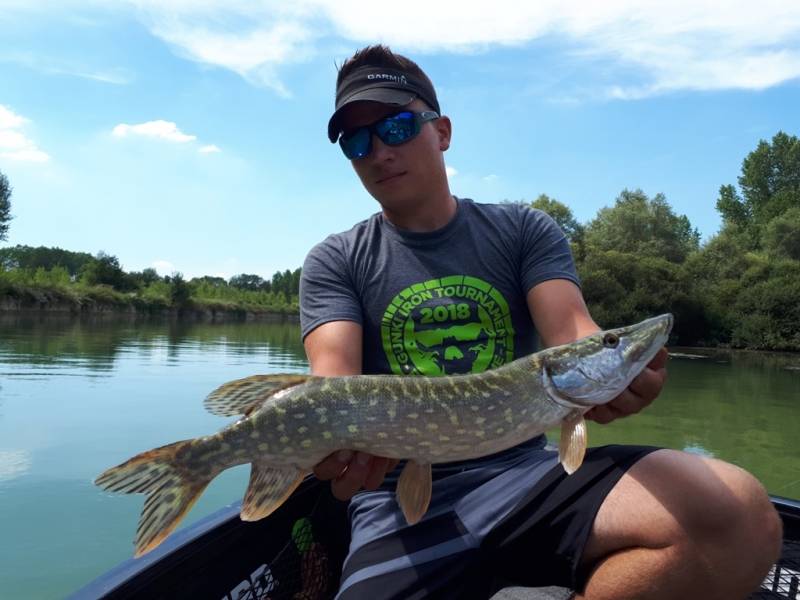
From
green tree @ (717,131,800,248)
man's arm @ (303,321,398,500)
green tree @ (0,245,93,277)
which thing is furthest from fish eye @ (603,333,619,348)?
green tree @ (0,245,93,277)

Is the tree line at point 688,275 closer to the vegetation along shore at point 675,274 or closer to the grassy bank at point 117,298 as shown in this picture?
the vegetation along shore at point 675,274

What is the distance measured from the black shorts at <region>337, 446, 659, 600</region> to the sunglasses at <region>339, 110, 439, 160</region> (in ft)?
4.78

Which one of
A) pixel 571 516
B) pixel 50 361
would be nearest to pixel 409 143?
pixel 571 516

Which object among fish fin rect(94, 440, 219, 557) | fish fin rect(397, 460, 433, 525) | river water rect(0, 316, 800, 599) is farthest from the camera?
river water rect(0, 316, 800, 599)

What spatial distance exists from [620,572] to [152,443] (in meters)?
5.79

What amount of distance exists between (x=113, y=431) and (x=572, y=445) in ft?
21.1

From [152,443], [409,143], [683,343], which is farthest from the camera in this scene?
[683,343]

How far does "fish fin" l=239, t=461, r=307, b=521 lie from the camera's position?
1.93m

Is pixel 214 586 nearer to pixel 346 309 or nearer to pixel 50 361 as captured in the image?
pixel 346 309

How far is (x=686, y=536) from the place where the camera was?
168cm

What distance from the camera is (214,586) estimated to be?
86.6 inches

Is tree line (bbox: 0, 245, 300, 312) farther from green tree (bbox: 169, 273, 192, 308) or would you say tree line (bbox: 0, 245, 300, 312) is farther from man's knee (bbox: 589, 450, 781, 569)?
man's knee (bbox: 589, 450, 781, 569)

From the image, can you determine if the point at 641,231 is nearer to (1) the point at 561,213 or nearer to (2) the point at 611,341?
(1) the point at 561,213

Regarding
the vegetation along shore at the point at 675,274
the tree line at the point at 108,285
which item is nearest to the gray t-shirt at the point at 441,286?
the tree line at the point at 108,285
